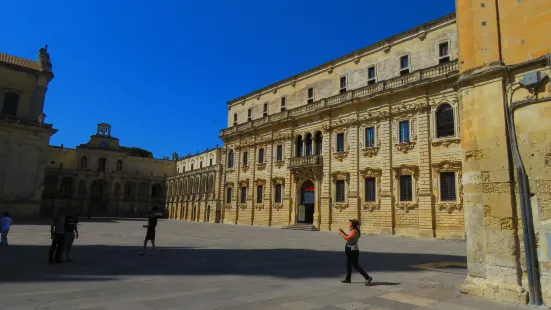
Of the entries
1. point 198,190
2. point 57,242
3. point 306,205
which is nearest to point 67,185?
point 198,190

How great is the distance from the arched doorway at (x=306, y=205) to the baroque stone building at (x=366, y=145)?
0.09 meters

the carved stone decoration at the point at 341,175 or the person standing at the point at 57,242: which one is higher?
the carved stone decoration at the point at 341,175

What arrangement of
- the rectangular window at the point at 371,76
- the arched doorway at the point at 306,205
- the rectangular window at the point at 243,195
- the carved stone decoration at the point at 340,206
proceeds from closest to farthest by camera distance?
1. the carved stone decoration at the point at 340,206
2. the rectangular window at the point at 371,76
3. the arched doorway at the point at 306,205
4. the rectangular window at the point at 243,195

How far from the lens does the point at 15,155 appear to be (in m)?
35.5

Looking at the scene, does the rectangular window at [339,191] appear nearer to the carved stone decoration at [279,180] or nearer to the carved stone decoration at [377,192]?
the carved stone decoration at [377,192]

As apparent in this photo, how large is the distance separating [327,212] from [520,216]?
24.5 metres

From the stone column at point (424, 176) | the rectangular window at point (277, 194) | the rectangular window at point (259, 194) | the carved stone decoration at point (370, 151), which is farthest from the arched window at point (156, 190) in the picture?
the stone column at point (424, 176)

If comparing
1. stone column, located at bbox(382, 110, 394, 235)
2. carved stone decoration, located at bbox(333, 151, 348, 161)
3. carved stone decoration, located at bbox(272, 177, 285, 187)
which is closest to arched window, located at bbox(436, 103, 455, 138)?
stone column, located at bbox(382, 110, 394, 235)

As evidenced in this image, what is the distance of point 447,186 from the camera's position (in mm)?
24000

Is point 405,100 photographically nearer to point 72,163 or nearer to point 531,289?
point 531,289

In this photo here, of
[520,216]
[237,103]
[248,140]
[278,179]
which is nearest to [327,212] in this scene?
[278,179]

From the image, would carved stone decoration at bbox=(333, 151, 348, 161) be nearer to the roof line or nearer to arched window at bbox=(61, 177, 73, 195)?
the roof line

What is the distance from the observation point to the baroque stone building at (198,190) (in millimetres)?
45875

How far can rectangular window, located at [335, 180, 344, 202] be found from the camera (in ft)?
100
